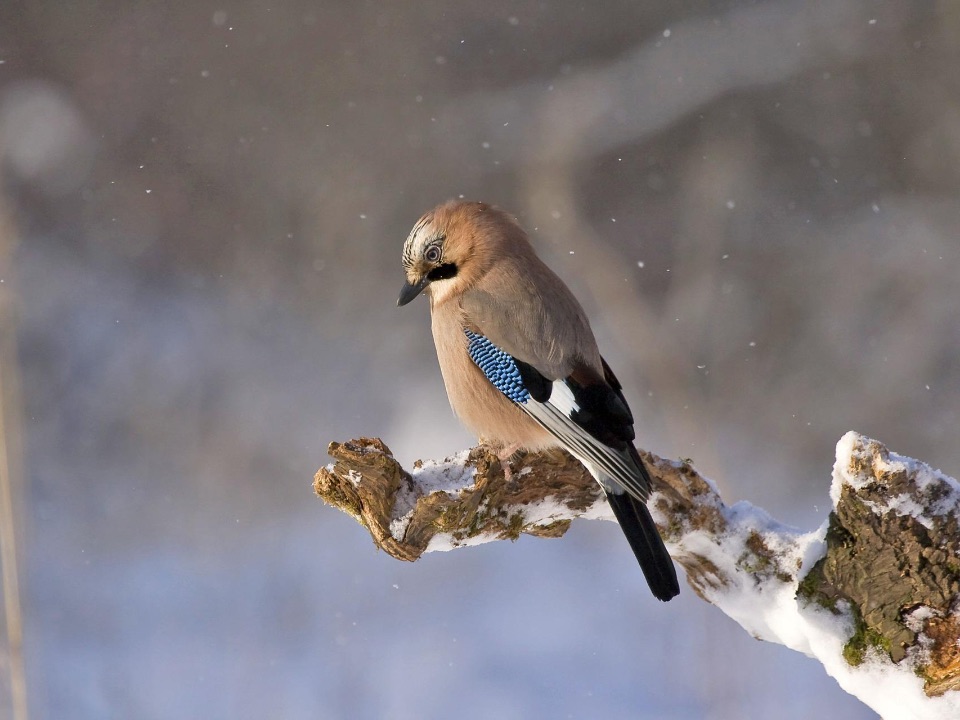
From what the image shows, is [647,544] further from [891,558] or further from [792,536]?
[891,558]

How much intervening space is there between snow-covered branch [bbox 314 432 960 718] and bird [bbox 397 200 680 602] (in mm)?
121

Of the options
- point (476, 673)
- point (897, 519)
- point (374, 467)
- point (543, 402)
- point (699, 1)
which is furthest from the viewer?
point (699, 1)

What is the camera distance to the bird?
1.69m

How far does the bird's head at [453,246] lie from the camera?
202cm

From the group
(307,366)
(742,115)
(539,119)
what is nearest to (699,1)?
(742,115)

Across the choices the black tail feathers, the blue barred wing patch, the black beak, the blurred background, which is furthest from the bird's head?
the blurred background

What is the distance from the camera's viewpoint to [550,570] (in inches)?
149

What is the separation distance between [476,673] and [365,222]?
73.1 inches

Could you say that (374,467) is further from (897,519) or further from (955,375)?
(955,375)

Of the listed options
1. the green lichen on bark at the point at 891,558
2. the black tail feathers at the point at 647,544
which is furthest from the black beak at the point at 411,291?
the green lichen on bark at the point at 891,558

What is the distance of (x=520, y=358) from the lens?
190 centimetres

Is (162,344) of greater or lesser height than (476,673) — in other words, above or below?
above

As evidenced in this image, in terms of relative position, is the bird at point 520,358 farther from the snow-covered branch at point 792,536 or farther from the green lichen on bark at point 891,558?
the green lichen on bark at point 891,558

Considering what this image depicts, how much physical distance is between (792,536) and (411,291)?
92 cm
